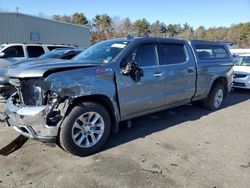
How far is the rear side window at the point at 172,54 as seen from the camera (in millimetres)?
5212

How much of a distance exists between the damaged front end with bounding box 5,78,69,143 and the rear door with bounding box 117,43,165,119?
1110 millimetres

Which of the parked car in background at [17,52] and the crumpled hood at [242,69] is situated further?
the parked car in background at [17,52]

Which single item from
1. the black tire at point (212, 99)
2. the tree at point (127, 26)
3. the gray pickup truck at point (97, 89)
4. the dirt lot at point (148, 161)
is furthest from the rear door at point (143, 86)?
the tree at point (127, 26)

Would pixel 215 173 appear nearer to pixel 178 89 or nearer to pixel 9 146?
pixel 178 89

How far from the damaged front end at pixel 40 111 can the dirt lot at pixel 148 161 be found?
48cm

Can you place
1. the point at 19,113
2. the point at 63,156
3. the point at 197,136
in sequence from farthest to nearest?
1. the point at 197,136
2. the point at 63,156
3. the point at 19,113

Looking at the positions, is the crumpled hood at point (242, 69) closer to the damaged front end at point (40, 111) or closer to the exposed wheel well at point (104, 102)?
the exposed wheel well at point (104, 102)

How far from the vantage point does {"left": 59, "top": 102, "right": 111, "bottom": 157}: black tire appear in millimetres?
3824

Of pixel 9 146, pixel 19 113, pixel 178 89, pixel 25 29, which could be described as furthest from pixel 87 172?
pixel 25 29

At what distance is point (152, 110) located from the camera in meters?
5.15

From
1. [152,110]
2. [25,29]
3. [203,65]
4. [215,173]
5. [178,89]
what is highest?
[25,29]

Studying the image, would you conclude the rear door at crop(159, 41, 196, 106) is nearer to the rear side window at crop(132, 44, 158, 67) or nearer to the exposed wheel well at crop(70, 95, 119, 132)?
the rear side window at crop(132, 44, 158, 67)

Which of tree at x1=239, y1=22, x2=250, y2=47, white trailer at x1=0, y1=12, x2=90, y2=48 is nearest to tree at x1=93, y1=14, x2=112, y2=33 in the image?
white trailer at x1=0, y1=12, x2=90, y2=48

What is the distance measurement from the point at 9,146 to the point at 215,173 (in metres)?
3.32
